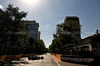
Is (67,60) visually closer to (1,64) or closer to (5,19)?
(1,64)

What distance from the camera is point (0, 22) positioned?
80.5ft

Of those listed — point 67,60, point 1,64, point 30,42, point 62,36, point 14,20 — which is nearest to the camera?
point 1,64

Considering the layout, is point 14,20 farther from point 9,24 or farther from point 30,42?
point 30,42

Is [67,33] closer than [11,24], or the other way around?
[11,24]

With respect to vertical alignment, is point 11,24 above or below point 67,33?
above

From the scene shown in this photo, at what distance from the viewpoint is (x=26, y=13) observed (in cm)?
2911

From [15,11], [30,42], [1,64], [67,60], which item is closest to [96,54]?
[67,60]

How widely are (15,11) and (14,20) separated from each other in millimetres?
2702

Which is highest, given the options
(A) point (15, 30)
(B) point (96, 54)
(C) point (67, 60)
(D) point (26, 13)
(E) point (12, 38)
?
(D) point (26, 13)

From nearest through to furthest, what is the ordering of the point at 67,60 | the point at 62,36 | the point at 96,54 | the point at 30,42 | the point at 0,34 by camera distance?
the point at 96,54 → the point at 67,60 → the point at 0,34 → the point at 62,36 → the point at 30,42

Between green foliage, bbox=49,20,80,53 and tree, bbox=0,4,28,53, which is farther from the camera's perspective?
green foliage, bbox=49,20,80,53

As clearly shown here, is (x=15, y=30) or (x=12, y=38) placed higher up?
(x=15, y=30)

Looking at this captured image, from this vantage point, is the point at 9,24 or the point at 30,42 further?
the point at 30,42

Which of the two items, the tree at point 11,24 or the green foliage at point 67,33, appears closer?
the tree at point 11,24
